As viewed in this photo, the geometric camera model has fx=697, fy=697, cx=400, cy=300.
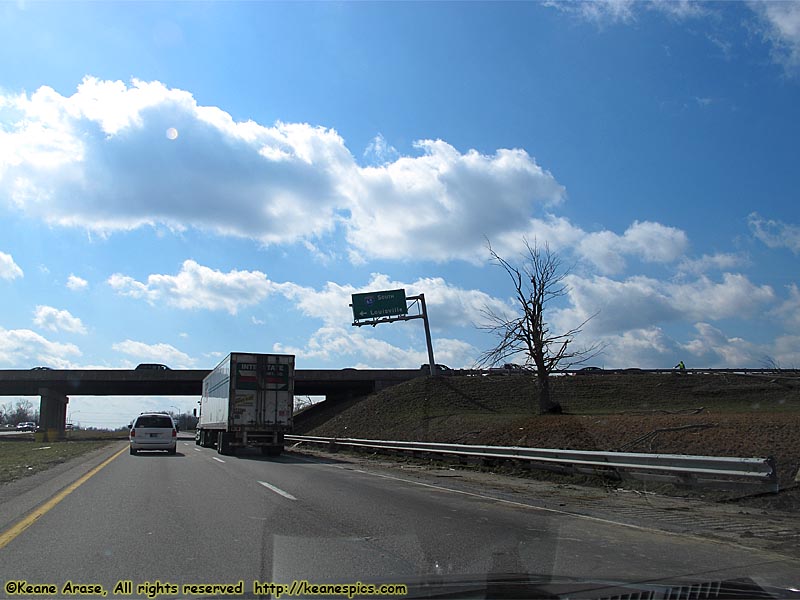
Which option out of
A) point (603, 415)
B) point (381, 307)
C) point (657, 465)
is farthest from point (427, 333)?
point (657, 465)

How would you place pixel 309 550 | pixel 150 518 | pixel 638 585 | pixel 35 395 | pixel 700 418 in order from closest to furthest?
pixel 638 585, pixel 309 550, pixel 150 518, pixel 700 418, pixel 35 395

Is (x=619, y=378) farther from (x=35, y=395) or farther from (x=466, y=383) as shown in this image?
(x=35, y=395)

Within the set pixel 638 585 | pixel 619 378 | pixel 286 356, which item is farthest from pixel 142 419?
pixel 619 378

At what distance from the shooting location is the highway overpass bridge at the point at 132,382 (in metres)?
60.0

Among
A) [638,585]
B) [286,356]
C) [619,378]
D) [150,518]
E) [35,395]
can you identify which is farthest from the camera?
[35,395]

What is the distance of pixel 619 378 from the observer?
47.3 m

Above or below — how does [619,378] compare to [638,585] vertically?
above

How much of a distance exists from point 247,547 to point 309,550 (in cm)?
80

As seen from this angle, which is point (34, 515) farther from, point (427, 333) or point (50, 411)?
point (50, 411)

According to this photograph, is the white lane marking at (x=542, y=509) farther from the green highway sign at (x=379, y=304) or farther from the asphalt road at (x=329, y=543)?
the green highway sign at (x=379, y=304)

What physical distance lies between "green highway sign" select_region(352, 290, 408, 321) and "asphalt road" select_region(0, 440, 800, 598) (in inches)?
1511

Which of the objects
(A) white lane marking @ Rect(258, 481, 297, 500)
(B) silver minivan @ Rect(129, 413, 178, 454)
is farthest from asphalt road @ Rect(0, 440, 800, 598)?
(B) silver minivan @ Rect(129, 413, 178, 454)

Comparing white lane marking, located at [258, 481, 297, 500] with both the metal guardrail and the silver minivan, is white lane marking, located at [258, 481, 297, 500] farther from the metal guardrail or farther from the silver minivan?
the silver minivan

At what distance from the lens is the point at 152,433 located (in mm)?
28906
